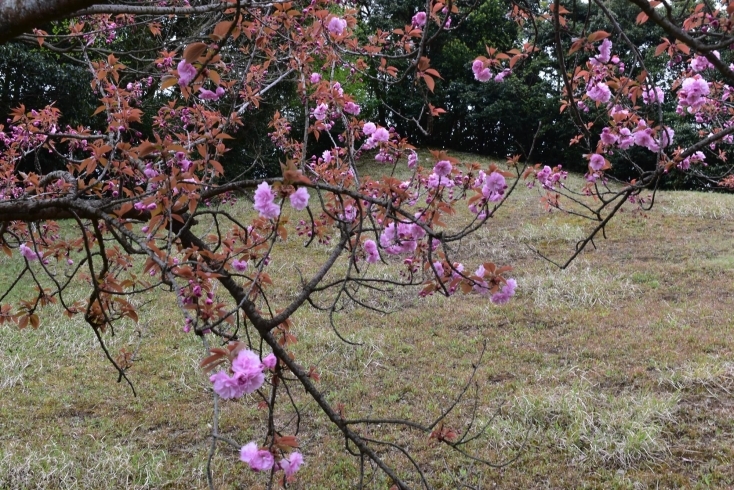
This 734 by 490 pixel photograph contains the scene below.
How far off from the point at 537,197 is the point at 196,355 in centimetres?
754

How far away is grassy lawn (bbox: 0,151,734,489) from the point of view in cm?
301

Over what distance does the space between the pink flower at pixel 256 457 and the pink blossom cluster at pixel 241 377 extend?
0.67 feet

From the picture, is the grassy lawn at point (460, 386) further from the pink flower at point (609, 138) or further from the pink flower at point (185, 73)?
the pink flower at point (609, 138)

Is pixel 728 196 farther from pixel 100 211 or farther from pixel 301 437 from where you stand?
pixel 100 211

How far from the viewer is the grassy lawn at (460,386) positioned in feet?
9.87

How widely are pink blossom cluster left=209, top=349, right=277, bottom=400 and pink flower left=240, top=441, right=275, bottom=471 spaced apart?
203mm

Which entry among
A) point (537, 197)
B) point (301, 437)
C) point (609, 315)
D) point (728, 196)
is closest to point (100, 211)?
point (301, 437)

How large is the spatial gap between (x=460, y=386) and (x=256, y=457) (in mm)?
2916

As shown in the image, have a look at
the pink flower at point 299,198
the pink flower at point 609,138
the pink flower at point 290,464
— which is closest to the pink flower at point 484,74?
the pink flower at point 609,138

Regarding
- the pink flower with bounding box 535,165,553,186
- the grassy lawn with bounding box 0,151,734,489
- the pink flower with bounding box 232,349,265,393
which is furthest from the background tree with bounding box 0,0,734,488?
the grassy lawn with bounding box 0,151,734,489

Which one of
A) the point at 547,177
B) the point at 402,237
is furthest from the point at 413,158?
the point at 547,177

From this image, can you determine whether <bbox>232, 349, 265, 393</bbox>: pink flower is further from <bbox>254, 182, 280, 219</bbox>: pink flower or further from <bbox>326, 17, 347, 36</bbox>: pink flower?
<bbox>326, 17, 347, 36</bbox>: pink flower

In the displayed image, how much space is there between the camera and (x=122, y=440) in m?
3.40

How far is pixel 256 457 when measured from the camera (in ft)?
A: 3.89
